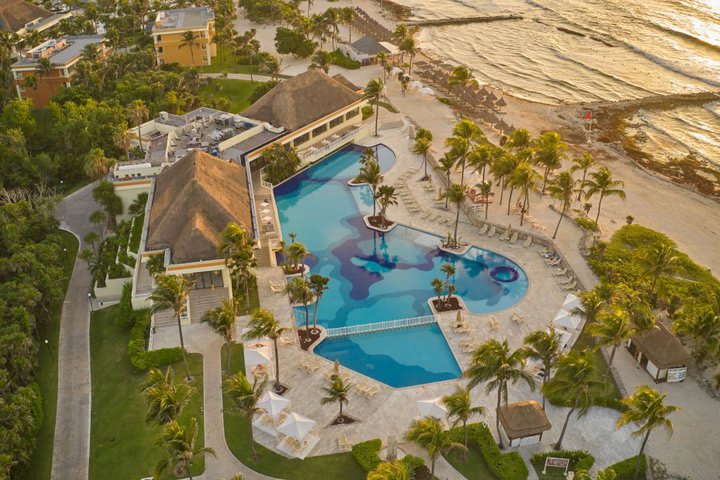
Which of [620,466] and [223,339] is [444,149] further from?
[620,466]

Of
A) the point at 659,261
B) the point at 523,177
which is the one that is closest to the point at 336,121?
the point at 523,177

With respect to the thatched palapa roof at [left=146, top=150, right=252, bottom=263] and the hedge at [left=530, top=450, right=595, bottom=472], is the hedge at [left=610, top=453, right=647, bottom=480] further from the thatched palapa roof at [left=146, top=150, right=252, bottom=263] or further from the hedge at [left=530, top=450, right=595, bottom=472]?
the thatched palapa roof at [left=146, top=150, right=252, bottom=263]

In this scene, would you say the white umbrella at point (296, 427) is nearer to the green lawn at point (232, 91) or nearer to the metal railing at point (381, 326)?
the metal railing at point (381, 326)

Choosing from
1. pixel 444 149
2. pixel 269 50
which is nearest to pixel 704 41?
pixel 444 149

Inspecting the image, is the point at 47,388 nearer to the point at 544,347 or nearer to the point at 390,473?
the point at 390,473

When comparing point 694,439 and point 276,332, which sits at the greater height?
point 276,332

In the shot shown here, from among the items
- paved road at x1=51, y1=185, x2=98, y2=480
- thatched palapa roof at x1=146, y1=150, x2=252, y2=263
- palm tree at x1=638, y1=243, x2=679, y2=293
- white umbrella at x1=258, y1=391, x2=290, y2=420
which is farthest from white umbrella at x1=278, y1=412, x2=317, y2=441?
palm tree at x1=638, y1=243, x2=679, y2=293
